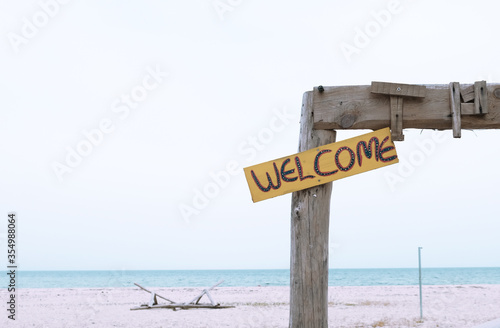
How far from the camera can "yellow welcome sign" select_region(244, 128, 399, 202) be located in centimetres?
340

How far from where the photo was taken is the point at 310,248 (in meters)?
3.38

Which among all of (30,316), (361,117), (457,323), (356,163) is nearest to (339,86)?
(361,117)

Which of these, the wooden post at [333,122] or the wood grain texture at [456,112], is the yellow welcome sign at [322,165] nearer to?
the wooden post at [333,122]

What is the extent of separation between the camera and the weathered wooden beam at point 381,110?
340cm

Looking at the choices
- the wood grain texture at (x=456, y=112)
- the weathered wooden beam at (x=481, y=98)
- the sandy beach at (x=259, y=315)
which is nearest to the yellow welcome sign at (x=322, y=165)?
the wood grain texture at (x=456, y=112)

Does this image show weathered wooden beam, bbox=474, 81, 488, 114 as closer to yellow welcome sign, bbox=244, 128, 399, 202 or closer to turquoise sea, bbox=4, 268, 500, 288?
yellow welcome sign, bbox=244, 128, 399, 202

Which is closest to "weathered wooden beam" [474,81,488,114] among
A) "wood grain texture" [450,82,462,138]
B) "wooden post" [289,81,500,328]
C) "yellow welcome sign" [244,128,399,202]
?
"wooden post" [289,81,500,328]

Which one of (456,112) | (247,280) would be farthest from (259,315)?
(247,280)

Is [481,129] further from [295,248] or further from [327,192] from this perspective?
[295,248]

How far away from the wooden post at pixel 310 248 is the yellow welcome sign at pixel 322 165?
82 millimetres

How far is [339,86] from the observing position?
348 centimetres

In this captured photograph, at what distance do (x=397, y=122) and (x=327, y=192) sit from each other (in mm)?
629

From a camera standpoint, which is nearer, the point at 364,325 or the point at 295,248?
the point at 295,248

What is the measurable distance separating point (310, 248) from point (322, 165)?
53cm
